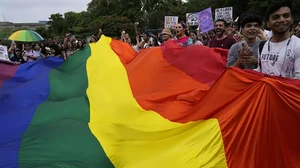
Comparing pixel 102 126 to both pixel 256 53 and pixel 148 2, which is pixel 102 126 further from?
pixel 148 2

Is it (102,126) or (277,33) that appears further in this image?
(102,126)

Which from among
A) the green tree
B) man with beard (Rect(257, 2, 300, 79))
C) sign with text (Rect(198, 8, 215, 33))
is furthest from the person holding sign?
the green tree

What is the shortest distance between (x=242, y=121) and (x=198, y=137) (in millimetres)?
393

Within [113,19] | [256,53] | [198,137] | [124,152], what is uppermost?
[113,19]

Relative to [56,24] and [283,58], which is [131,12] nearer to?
[56,24]

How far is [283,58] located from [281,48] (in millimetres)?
→ 100

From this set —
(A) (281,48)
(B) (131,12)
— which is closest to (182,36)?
(A) (281,48)

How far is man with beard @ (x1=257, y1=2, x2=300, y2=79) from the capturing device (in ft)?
9.66

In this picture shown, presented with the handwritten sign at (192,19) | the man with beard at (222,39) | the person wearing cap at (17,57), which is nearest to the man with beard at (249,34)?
the man with beard at (222,39)

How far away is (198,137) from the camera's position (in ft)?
9.61

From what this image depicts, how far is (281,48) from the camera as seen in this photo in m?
3.01

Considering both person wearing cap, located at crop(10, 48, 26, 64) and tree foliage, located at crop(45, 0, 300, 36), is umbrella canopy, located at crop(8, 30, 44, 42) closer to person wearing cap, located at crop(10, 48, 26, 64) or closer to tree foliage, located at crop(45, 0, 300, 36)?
person wearing cap, located at crop(10, 48, 26, 64)

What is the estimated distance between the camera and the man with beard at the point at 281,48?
9.66 ft

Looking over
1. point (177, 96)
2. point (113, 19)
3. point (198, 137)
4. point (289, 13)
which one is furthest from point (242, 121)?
point (113, 19)
